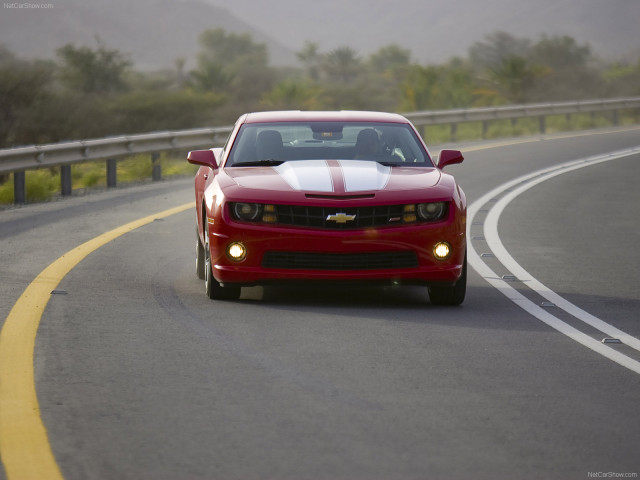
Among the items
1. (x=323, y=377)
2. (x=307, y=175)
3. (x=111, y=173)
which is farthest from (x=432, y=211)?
(x=111, y=173)

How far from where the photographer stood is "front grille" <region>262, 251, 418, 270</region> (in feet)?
28.7

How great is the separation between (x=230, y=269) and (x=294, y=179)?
0.77m

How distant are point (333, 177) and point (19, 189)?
9.60m

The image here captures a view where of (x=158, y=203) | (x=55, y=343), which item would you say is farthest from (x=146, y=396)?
(x=158, y=203)

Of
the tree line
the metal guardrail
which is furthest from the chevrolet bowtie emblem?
the tree line

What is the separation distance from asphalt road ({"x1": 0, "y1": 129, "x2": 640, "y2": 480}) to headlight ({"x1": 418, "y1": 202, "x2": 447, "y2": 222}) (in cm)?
63

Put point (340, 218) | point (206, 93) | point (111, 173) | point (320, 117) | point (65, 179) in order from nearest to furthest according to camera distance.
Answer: point (340, 218), point (320, 117), point (65, 179), point (111, 173), point (206, 93)

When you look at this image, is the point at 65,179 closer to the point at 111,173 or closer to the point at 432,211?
the point at 111,173

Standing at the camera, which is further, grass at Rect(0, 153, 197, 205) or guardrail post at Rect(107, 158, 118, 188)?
guardrail post at Rect(107, 158, 118, 188)

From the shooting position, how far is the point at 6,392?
605cm

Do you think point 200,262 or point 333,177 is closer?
point 333,177

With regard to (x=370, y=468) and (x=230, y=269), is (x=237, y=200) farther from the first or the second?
(x=370, y=468)

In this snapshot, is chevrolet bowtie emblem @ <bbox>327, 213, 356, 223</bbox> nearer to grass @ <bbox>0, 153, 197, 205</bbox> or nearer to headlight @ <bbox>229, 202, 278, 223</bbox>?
headlight @ <bbox>229, 202, 278, 223</bbox>

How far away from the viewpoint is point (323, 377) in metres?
6.48
